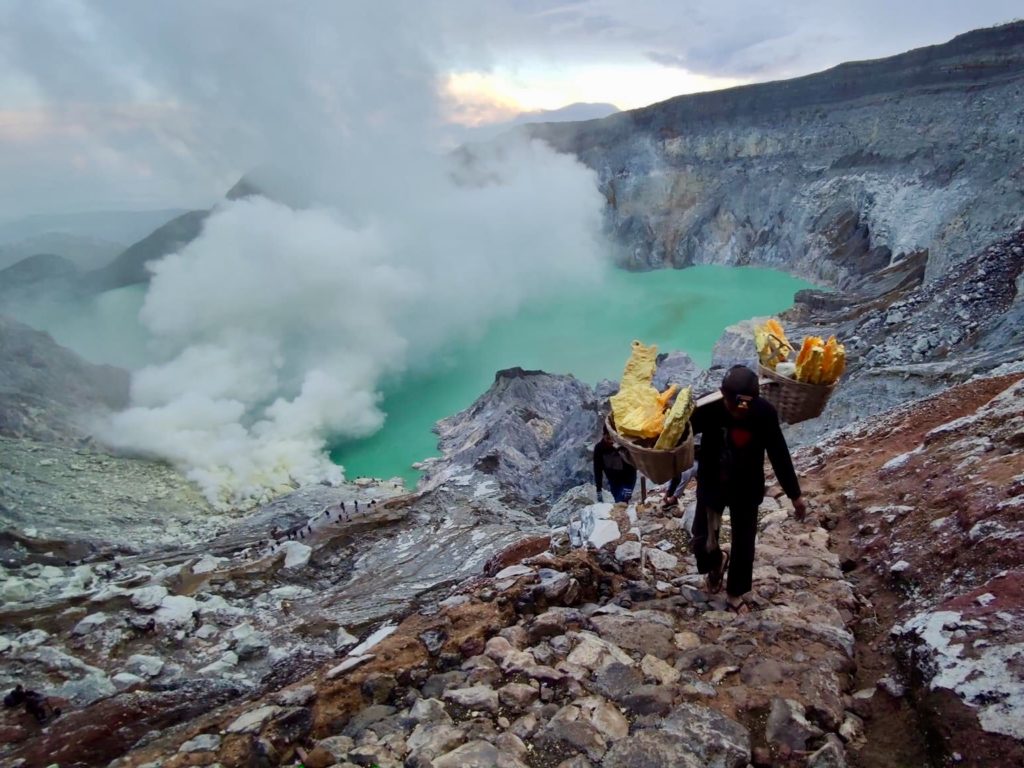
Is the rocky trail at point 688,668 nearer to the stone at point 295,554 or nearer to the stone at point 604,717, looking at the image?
the stone at point 604,717

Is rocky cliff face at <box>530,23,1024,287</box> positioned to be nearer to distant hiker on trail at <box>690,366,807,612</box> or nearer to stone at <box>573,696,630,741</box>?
distant hiker on trail at <box>690,366,807,612</box>

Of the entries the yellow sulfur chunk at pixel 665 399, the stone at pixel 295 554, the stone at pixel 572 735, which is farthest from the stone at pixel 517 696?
the stone at pixel 295 554

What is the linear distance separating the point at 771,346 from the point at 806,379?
0.46 meters

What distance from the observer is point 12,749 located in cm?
355

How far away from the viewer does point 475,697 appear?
2551mm

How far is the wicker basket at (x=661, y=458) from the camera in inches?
106

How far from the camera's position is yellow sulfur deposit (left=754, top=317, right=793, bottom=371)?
3.71 m

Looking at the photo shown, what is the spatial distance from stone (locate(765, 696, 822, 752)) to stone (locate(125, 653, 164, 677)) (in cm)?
483

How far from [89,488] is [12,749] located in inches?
407

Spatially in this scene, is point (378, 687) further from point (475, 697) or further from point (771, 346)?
point (771, 346)

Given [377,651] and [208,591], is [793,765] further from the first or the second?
[208,591]

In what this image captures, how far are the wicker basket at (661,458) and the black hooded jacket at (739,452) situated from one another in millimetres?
201

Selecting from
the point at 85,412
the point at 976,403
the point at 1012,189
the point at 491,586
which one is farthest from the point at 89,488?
the point at 1012,189

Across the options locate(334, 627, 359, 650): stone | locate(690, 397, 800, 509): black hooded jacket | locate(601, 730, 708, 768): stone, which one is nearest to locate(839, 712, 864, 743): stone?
locate(601, 730, 708, 768): stone
